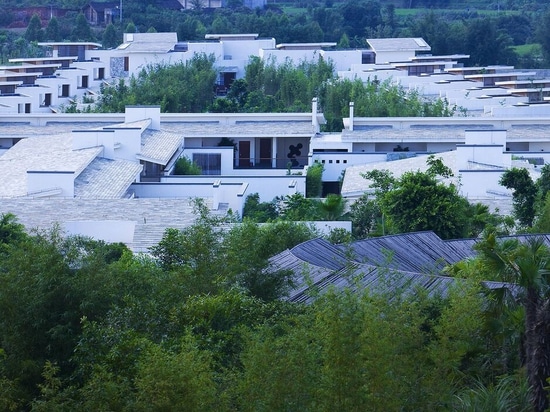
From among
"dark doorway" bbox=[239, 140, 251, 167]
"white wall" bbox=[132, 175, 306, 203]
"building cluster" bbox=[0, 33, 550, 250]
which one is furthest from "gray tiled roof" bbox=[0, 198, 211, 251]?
"dark doorway" bbox=[239, 140, 251, 167]

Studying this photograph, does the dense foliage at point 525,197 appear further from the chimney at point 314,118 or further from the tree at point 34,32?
the tree at point 34,32

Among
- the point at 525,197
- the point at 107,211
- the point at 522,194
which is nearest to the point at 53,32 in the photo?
the point at 107,211

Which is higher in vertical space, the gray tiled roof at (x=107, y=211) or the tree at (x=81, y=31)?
the tree at (x=81, y=31)

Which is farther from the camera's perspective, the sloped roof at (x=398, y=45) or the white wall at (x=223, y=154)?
the sloped roof at (x=398, y=45)

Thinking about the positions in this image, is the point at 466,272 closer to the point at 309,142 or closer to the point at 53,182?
the point at 53,182

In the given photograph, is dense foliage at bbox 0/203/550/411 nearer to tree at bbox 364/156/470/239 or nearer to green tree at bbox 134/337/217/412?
green tree at bbox 134/337/217/412

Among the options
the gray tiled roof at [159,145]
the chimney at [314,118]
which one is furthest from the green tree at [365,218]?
the chimney at [314,118]

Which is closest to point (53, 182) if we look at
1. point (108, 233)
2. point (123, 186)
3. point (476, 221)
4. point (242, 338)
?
point (123, 186)
